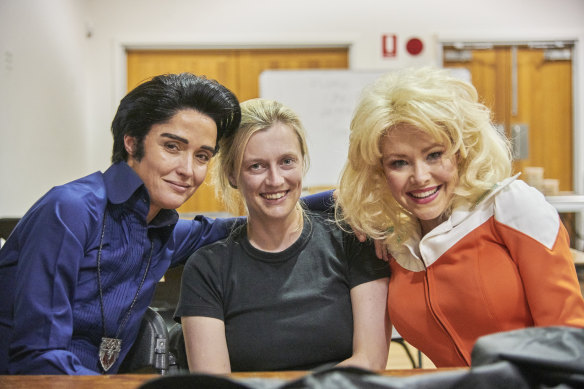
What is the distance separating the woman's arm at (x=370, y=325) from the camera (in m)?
1.35

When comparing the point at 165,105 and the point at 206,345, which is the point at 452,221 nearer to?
the point at 206,345

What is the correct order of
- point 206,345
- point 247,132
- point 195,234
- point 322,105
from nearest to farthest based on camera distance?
point 206,345
point 247,132
point 195,234
point 322,105

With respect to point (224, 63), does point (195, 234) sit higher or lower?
lower

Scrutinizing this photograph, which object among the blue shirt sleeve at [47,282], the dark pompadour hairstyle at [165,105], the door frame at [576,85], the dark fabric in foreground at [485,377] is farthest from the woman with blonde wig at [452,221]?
the door frame at [576,85]

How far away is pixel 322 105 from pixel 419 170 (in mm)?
3464

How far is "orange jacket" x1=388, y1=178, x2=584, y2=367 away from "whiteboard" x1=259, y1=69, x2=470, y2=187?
333 centimetres

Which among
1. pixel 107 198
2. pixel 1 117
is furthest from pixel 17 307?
pixel 1 117

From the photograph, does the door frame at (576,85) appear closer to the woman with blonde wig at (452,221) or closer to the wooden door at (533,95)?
the wooden door at (533,95)

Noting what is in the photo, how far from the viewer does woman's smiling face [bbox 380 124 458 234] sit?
50.6 inches

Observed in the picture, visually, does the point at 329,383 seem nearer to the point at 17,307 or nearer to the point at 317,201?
the point at 17,307

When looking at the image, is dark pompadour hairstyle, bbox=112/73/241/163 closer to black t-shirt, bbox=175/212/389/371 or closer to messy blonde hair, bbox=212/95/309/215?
messy blonde hair, bbox=212/95/309/215

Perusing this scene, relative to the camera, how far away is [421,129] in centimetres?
126

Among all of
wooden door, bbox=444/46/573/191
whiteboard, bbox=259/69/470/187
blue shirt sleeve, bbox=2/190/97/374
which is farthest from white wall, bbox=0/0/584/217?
blue shirt sleeve, bbox=2/190/97/374

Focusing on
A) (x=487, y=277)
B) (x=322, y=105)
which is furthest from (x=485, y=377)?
(x=322, y=105)
